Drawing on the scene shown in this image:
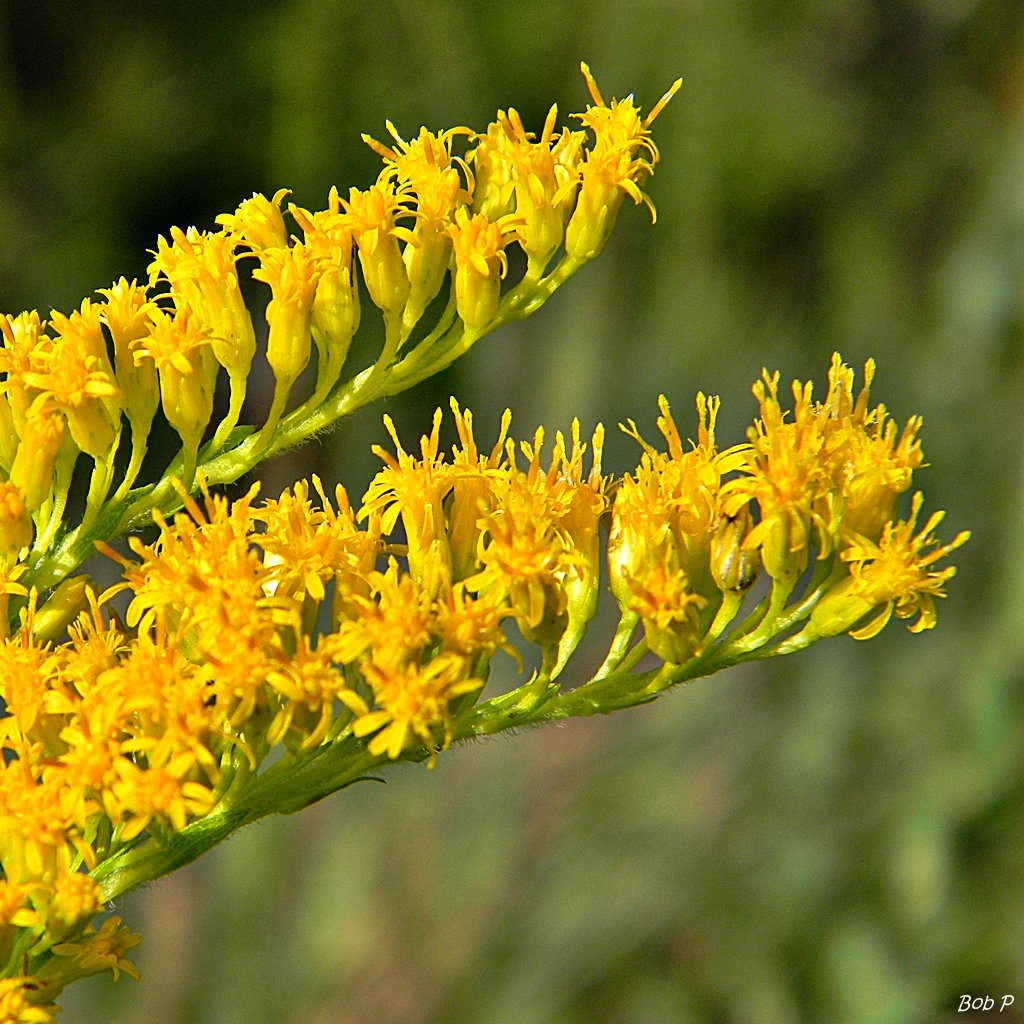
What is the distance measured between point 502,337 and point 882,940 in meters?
2.53

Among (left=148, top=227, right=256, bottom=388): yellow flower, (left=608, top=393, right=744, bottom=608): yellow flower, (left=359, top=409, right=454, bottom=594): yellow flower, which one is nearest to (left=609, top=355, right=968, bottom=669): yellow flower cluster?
(left=608, top=393, right=744, bottom=608): yellow flower

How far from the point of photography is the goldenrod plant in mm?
1716

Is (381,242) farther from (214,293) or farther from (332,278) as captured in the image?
(214,293)

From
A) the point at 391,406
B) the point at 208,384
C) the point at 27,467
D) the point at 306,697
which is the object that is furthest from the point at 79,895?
the point at 391,406

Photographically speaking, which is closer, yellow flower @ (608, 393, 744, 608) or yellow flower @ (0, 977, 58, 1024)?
yellow flower @ (0, 977, 58, 1024)

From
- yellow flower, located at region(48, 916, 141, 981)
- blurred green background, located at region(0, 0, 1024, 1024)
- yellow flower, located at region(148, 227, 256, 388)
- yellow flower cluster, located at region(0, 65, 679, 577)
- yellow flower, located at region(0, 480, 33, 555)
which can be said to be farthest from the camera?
blurred green background, located at region(0, 0, 1024, 1024)

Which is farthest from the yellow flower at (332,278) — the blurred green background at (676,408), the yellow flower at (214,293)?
the blurred green background at (676,408)

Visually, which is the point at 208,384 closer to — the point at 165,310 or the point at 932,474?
the point at 165,310

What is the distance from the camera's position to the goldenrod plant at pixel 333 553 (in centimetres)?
172

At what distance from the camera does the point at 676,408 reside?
4.88 m

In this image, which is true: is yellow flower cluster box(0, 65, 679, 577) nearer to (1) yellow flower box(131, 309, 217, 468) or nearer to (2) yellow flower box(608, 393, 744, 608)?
(1) yellow flower box(131, 309, 217, 468)

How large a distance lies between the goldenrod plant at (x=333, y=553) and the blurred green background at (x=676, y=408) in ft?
7.69

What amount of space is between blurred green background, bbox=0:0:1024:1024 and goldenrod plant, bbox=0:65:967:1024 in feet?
7.69

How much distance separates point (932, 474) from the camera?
4945mm
